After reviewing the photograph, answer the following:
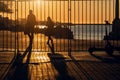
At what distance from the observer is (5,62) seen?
16.3m

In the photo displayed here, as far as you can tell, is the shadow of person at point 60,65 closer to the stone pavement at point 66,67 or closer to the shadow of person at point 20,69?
the stone pavement at point 66,67

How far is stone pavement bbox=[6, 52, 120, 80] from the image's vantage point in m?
13.0

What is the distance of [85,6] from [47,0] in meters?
A: 1.93

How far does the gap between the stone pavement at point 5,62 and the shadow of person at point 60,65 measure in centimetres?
160

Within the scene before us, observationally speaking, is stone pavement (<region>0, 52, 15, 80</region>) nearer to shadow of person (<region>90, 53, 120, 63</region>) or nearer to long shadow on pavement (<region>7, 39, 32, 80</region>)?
long shadow on pavement (<region>7, 39, 32, 80</region>)

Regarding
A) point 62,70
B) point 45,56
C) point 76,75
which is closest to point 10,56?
point 45,56

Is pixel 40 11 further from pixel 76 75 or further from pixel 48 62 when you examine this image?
pixel 76 75

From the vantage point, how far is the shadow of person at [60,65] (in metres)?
12.9

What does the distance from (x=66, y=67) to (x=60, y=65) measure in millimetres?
542

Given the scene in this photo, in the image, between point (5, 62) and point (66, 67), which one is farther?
point (5, 62)

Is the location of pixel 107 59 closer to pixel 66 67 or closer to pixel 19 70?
pixel 66 67

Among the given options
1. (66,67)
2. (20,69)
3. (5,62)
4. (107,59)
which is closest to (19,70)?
(20,69)

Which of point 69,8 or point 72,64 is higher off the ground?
point 69,8

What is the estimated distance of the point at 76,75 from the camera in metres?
13.3
